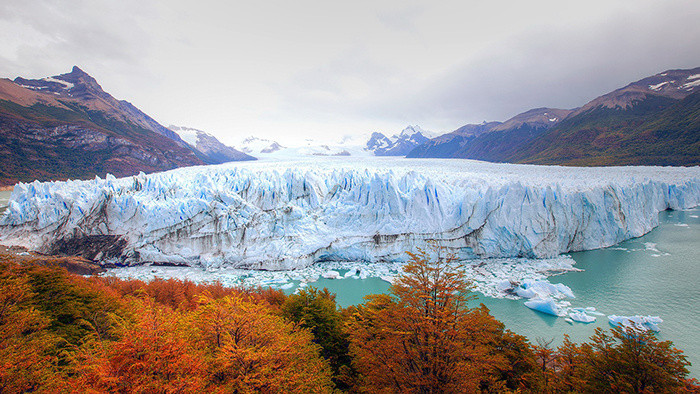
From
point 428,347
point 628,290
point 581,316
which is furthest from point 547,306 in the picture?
point 428,347

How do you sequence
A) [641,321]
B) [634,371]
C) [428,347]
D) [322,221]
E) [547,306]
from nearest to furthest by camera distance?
1. [428,347]
2. [634,371]
3. [641,321]
4. [547,306]
5. [322,221]

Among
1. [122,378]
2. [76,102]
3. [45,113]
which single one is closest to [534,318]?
[122,378]

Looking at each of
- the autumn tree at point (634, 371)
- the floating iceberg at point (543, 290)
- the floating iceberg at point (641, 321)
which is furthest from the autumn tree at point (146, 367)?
the floating iceberg at point (543, 290)

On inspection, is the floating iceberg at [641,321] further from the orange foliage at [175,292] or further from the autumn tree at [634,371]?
the orange foliage at [175,292]

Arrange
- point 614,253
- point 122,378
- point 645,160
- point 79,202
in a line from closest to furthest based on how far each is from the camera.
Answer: point 122,378
point 614,253
point 79,202
point 645,160

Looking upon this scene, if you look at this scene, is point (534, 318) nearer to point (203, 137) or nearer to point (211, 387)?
point (211, 387)

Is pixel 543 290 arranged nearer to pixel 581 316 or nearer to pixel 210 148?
pixel 581 316

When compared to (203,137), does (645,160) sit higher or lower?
lower
